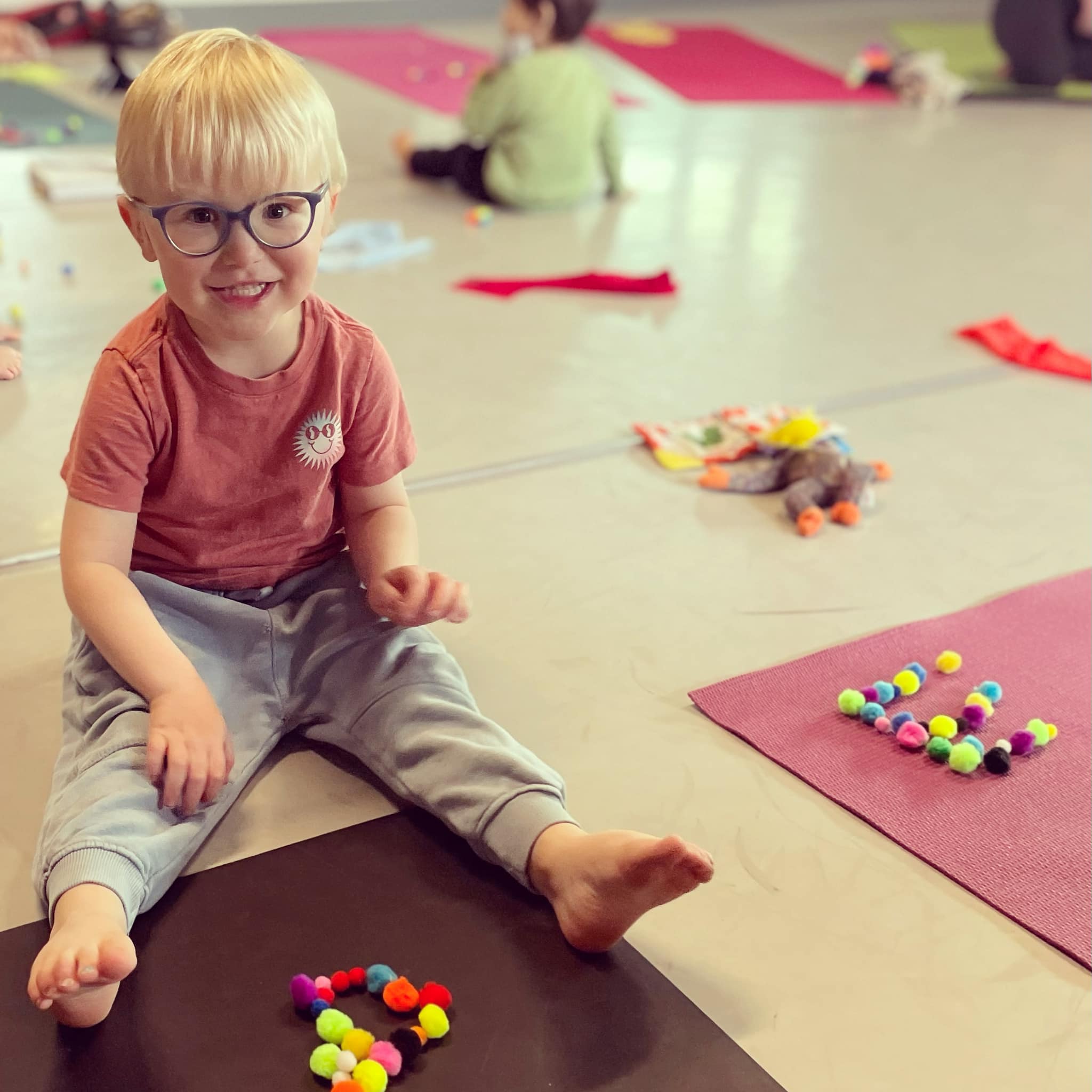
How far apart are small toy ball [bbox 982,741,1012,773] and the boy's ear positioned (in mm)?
761

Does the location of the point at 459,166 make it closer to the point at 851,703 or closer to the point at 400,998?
the point at 851,703

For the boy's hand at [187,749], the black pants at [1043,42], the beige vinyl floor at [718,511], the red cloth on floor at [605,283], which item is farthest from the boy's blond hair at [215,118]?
the black pants at [1043,42]

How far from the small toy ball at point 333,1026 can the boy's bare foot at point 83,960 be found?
12 cm

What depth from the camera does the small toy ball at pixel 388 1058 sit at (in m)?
0.81

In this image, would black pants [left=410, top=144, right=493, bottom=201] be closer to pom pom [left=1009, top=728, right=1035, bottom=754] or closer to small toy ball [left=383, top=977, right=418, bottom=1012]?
pom pom [left=1009, top=728, right=1035, bottom=754]

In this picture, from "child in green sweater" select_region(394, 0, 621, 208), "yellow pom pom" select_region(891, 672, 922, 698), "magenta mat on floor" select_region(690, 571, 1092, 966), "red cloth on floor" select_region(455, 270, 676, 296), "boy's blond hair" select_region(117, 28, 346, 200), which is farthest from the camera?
"child in green sweater" select_region(394, 0, 621, 208)

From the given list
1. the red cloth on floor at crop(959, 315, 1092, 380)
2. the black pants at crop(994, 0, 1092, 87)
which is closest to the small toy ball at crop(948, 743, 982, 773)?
the red cloth on floor at crop(959, 315, 1092, 380)

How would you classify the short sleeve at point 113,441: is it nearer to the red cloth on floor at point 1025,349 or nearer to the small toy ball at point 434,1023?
the small toy ball at point 434,1023

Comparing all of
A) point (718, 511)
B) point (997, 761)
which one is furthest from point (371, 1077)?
point (718, 511)

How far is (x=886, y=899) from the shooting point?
0.99 meters

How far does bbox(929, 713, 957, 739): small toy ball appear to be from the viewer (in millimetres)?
1153

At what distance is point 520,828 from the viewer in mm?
952

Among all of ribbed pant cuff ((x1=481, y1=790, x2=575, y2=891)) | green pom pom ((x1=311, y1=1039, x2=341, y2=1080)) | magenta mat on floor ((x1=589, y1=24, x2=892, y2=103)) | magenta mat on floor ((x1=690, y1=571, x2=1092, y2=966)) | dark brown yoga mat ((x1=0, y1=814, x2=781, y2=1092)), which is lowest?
magenta mat on floor ((x1=589, y1=24, x2=892, y2=103))

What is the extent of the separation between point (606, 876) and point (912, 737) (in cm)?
38
